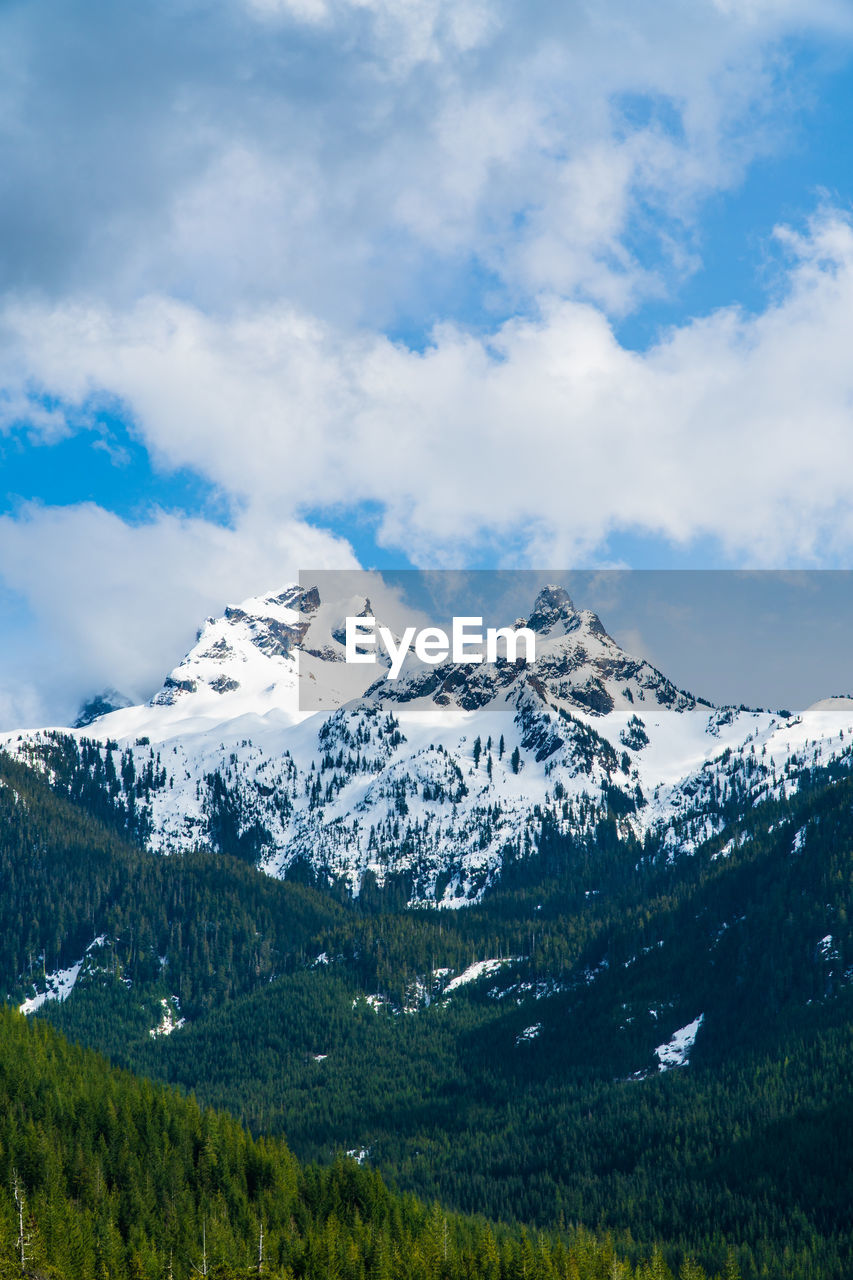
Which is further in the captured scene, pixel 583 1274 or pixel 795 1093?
pixel 795 1093

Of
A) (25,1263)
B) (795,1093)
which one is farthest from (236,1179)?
(795,1093)

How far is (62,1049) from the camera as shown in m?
173

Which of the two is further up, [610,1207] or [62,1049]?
[62,1049]

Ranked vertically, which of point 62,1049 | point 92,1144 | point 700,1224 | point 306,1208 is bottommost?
point 700,1224

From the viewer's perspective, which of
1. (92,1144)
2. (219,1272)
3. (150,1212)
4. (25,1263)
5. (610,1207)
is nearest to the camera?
(25,1263)

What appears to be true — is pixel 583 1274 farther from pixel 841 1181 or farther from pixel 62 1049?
pixel 62 1049

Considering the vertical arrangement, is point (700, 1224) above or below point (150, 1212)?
below

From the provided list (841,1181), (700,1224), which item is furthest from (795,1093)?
(700,1224)

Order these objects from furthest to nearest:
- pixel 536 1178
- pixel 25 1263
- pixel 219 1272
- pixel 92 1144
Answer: pixel 536 1178 → pixel 92 1144 → pixel 219 1272 → pixel 25 1263

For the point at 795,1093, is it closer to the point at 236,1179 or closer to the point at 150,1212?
the point at 236,1179

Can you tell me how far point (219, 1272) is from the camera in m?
110

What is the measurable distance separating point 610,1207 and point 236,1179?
76739 mm

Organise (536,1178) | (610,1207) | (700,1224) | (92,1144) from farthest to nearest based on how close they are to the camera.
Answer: (536,1178) → (610,1207) → (700,1224) → (92,1144)

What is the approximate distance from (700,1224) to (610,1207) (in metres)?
17.8
